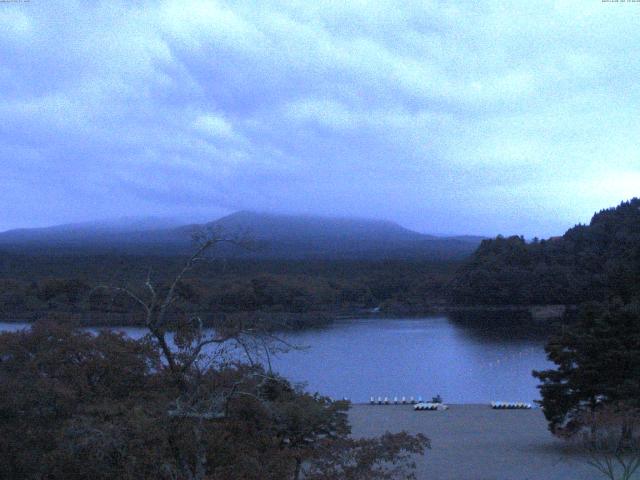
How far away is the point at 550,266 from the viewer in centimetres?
5081

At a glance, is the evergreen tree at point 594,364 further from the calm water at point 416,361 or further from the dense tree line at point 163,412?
the calm water at point 416,361

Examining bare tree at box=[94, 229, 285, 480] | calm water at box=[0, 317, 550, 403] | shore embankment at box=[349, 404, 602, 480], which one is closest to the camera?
bare tree at box=[94, 229, 285, 480]

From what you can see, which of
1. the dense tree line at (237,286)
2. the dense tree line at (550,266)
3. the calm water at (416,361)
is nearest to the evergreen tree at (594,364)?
the calm water at (416,361)

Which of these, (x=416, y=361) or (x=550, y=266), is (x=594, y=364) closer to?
(x=416, y=361)

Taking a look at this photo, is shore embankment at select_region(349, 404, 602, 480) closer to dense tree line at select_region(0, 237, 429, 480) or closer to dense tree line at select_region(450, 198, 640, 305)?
dense tree line at select_region(0, 237, 429, 480)

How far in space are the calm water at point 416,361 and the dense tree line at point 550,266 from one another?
815 centimetres

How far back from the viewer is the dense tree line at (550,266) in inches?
1913

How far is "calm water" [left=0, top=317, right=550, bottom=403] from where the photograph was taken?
22.9m

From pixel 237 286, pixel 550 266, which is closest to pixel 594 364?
pixel 237 286

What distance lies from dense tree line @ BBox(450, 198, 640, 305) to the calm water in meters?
8.15

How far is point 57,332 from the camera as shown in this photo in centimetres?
725

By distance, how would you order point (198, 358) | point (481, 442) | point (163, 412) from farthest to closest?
point (481, 442)
point (198, 358)
point (163, 412)

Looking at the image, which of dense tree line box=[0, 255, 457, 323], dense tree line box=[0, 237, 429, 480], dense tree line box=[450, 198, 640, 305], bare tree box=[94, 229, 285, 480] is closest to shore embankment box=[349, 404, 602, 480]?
dense tree line box=[0, 237, 429, 480]

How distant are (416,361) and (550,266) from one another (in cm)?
2452
